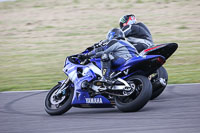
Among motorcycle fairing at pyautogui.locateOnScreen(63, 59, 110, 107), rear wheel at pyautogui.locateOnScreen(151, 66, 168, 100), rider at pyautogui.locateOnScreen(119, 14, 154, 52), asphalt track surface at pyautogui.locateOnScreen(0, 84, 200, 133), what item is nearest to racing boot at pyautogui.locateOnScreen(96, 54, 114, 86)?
motorcycle fairing at pyautogui.locateOnScreen(63, 59, 110, 107)

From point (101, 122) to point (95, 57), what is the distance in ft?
4.96

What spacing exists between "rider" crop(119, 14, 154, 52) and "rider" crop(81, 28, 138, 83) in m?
1.13

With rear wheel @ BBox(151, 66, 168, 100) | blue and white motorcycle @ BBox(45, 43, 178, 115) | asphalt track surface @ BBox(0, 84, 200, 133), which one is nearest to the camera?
asphalt track surface @ BBox(0, 84, 200, 133)

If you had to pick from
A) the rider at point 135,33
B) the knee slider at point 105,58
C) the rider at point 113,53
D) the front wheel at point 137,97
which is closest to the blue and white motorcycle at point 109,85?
the front wheel at point 137,97

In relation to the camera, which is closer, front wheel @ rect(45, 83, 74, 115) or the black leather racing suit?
front wheel @ rect(45, 83, 74, 115)

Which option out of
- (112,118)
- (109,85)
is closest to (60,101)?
(109,85)

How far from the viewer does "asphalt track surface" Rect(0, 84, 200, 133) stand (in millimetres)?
5520

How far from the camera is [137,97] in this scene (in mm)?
6277

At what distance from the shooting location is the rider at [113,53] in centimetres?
691

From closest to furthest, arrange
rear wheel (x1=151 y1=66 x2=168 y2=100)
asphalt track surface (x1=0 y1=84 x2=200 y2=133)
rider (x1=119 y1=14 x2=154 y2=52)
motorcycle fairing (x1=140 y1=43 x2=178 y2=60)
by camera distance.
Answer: asphalt track surface (x1=0 y1=84 x2=200 y2=133), motorcycle fairing (x1=140 y1=43 x2=178 y2=60), rear wheel (x1=151 y1=66 x2=168 y2=100), rider (x1=119 y1=14 x2=154 y2=52)

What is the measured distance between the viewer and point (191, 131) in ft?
16.5

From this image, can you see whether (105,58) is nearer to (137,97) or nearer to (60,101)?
(137,97)

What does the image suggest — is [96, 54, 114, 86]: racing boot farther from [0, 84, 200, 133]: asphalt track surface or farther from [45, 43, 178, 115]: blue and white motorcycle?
[0, 84, 200, 133]: asphalt track surface

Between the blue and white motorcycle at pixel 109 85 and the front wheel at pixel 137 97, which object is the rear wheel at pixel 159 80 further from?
the front wheel at pixel 137 97
